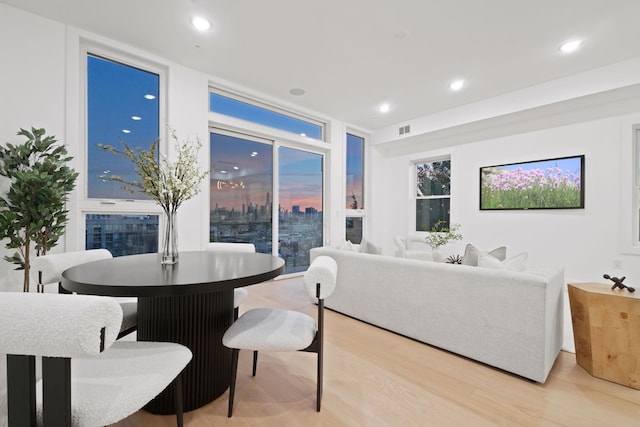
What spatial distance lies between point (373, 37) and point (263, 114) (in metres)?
2.18

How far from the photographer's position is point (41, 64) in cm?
267

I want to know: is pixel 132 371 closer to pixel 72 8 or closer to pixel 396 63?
pixel 72 8

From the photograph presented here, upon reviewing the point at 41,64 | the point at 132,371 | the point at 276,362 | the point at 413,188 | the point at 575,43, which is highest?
the point at 575,43

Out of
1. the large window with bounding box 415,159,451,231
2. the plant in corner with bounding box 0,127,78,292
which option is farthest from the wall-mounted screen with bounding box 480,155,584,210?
the plant in corner with bounding box 0,127,78,292

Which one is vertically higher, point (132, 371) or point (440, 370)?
point (132, 371)

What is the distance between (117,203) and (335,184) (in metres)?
3.47

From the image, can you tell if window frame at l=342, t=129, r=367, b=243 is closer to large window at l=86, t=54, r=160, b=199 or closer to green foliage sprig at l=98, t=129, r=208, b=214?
large window at l=86, t=54, r=160, b=199

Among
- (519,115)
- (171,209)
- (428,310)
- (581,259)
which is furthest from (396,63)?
(581,259)

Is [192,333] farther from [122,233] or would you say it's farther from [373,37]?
[373,37]

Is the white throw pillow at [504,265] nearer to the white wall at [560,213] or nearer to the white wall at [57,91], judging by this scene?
the white wall at [560,213]

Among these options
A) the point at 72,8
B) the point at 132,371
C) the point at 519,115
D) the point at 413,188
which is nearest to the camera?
the point at 132,371

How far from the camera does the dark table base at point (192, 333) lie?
58.4 inches

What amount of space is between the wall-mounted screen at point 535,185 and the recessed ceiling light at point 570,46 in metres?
1.59

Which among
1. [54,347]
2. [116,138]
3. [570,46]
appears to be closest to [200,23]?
[116,138]
